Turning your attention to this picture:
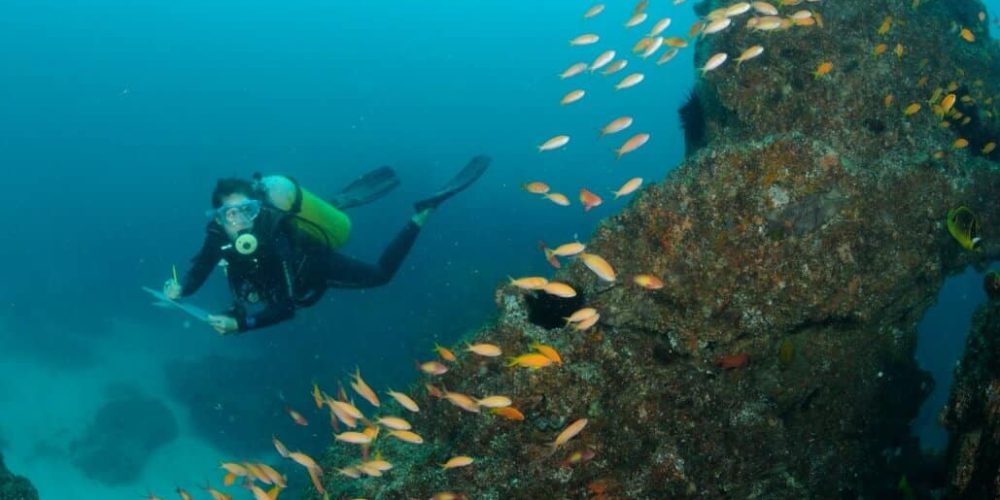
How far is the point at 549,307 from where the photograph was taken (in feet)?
18.0

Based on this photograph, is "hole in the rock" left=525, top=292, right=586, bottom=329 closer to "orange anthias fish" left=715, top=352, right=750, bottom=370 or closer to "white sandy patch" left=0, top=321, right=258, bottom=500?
"orange anthias fish" left=715, top=352, right=750, bottom=370

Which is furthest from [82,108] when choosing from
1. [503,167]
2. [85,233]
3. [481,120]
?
[503,167]

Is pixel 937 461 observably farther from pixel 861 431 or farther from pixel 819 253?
pixel 819 253

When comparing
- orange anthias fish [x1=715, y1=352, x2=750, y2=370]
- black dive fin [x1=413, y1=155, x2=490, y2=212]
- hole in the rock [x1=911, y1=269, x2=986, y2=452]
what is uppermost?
orange anthias fish [x1=715, y1=352, x2=750, y2=370]

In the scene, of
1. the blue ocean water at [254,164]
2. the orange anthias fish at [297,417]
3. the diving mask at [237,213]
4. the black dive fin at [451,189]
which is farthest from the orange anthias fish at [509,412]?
the black dive fin at [451,189]

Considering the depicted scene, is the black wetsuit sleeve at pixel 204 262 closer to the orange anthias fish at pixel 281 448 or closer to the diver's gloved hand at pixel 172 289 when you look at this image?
the diver's gloved hand at pixel 172 289

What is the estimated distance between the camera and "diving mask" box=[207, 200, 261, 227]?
26.8 ft

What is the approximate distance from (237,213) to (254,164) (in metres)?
48.8

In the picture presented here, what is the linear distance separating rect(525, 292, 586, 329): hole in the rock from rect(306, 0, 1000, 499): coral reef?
0.09 feet

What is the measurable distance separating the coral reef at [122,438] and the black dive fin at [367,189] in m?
15.9

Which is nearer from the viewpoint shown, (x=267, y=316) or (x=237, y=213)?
(x=237, y=213)

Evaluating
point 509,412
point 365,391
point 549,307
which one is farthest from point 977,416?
point 365,391

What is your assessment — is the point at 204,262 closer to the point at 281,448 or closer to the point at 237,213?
the point at 237,213

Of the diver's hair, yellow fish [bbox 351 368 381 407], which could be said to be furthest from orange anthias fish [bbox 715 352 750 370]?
the diver's hair
